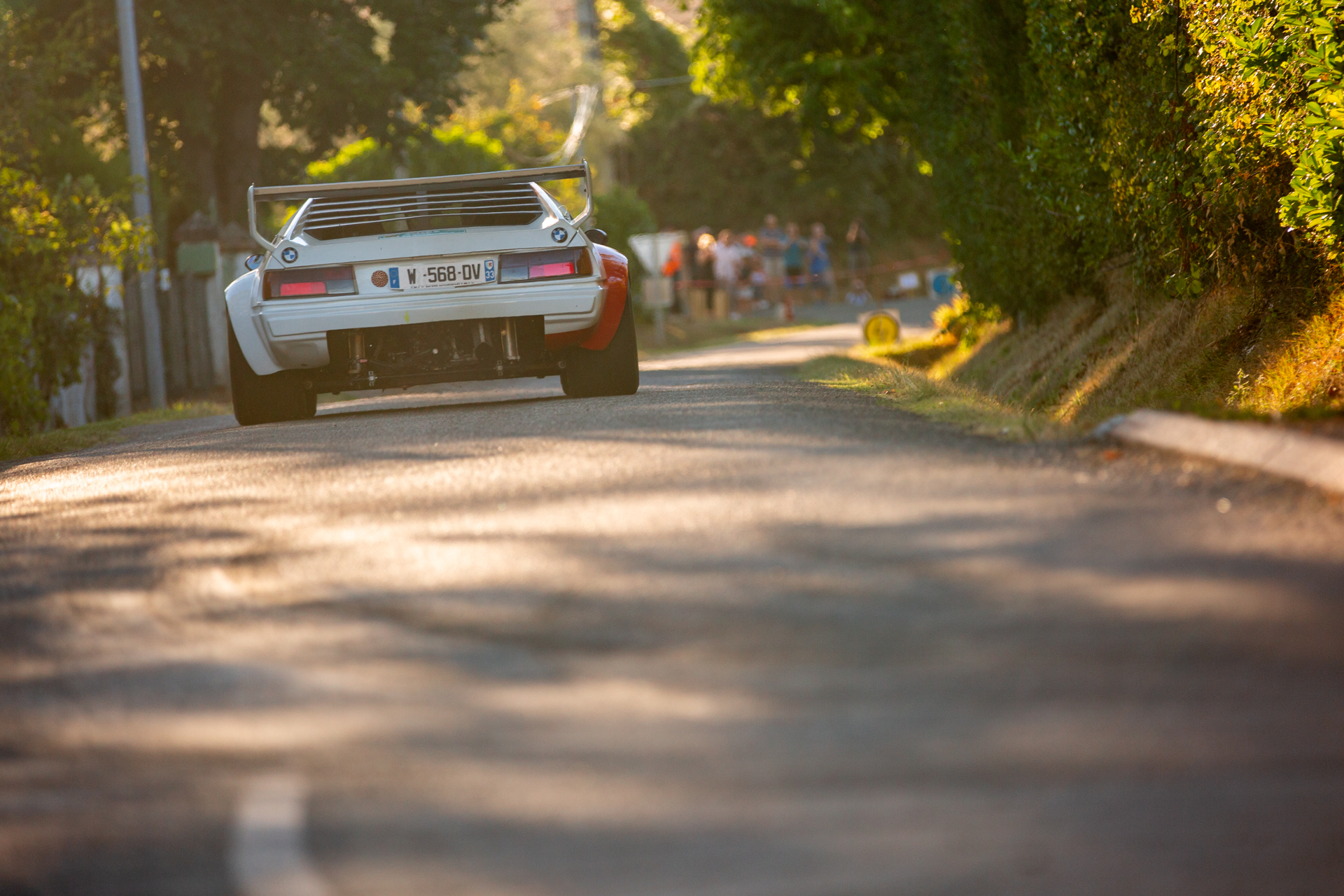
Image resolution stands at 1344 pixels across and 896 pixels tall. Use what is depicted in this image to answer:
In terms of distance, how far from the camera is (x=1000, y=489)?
4.88 m

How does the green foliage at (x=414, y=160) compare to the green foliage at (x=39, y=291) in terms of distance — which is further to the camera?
the green foliage at (x=414, y=160)

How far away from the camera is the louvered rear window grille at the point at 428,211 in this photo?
32.3 feet

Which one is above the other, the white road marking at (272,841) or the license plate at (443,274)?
the license plate at (443,274)

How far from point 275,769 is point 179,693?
0.53 metres

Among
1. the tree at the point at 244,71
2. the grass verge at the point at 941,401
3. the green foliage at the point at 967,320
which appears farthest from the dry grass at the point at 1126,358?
the tree at the point at 244,71

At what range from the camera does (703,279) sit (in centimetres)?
3716

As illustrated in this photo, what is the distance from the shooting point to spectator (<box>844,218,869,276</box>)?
37.8 m

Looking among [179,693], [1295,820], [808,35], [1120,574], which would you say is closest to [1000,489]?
[1120,574]

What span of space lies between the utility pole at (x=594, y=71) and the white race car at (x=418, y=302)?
35.8 m

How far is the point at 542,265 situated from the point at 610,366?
85cm

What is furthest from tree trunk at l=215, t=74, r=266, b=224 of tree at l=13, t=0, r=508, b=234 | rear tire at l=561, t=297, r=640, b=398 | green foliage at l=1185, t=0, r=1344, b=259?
green foliage at l=1185, t=0, r=1344, b=259

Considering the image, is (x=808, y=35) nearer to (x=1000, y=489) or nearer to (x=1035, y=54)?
(x=1035, y=54)

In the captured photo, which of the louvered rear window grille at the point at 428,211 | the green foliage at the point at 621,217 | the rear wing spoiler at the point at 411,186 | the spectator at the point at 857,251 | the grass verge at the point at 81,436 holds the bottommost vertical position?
the grass verge at the point at 81,436

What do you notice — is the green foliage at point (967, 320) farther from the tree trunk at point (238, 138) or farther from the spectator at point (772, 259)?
the spectator at point (772, 259)
